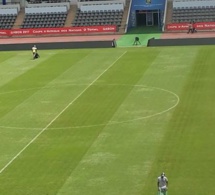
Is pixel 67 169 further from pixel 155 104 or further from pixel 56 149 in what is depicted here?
pixel 155 104

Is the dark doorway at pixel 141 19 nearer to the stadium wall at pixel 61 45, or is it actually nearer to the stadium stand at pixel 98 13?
the stadium stand at pixel 98 13

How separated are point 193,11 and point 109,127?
5072 centimetres

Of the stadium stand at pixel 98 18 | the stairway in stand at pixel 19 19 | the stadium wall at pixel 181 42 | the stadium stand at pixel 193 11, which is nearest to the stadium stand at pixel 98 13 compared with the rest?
the stadium stand at pixel 98 18

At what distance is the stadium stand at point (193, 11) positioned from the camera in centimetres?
7981

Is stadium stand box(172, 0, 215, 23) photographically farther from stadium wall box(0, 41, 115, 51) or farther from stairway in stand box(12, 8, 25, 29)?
stairway in stand box(12, 8, 25, 29)

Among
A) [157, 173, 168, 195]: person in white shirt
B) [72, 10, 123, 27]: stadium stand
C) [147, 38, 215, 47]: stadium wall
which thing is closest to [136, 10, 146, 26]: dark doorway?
[72, 10, 123, 27]: stadium stand

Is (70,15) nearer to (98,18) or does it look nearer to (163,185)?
(98,18)

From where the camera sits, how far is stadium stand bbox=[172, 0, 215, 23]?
262ft

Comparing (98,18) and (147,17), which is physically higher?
(98,18)

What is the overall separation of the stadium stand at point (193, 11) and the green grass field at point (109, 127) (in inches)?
987

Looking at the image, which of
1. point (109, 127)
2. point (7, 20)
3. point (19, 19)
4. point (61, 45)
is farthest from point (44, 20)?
point (109, 127)

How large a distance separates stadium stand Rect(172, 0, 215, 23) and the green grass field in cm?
2507

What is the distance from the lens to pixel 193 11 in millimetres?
80938

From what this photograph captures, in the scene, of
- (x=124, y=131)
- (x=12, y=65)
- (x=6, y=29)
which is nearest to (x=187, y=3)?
(x=6, y=29)
